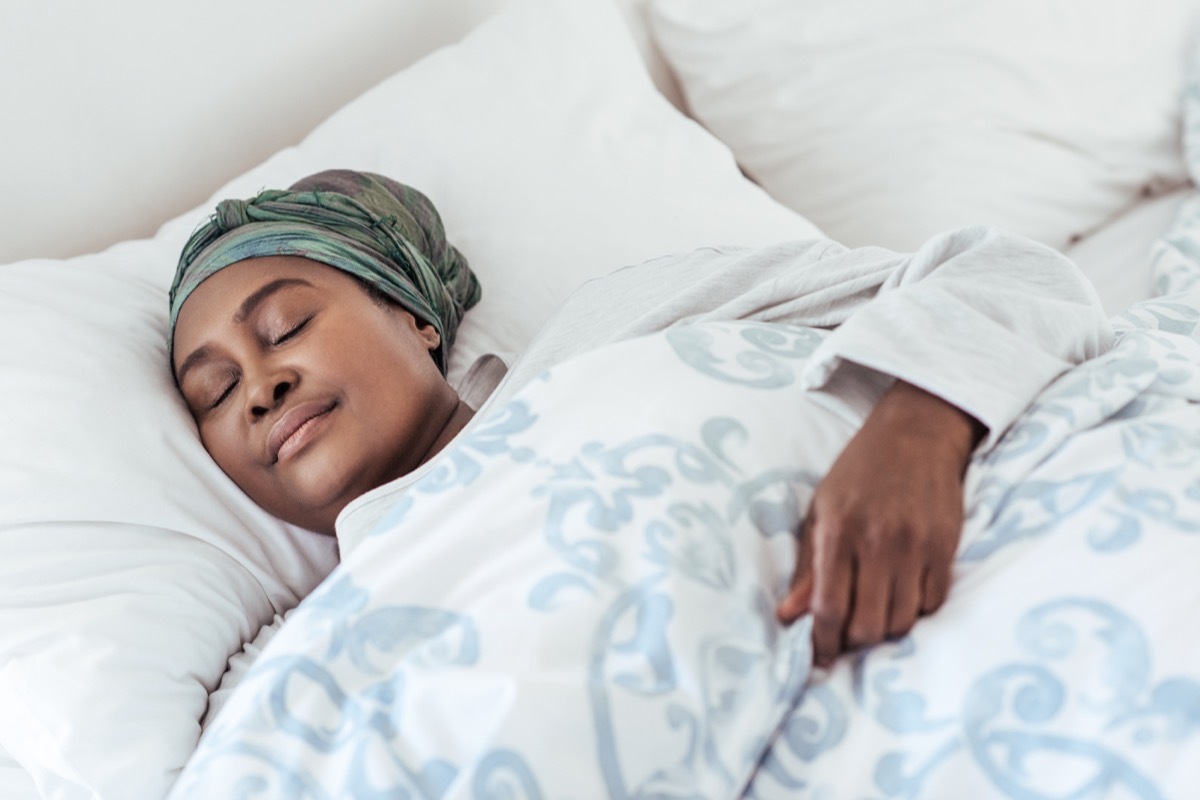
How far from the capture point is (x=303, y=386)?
0.94m

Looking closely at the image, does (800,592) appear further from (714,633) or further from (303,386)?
(303,386)

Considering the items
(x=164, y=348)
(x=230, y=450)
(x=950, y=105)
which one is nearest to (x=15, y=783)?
(x=230, y=450)

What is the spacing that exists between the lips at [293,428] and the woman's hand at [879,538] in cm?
43

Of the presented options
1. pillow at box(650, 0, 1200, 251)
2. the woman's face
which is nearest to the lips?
the woman's face

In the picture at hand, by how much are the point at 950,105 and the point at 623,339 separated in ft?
2.84

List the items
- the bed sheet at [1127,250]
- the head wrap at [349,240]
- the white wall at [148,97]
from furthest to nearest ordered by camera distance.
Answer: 1. the bed sheet at [1127,250]
2. the white wall at [148,97]
3. the head wrap at [349,240]

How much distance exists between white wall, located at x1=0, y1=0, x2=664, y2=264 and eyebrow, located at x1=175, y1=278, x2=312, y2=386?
33cm

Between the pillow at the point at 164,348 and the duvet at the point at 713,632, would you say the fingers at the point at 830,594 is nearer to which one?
the duvet at the point at 713,632

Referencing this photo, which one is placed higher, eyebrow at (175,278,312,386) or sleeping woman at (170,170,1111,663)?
eyebrow at (175,278,312,386)

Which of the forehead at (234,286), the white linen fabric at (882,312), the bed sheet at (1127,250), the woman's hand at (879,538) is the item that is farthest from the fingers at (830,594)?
the bed sheet at (1127,250)

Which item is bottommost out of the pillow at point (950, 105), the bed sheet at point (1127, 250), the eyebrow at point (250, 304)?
the bed sheet at point (1127, 250)

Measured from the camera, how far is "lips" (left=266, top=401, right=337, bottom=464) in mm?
920

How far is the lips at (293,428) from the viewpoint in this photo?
0.92 metres

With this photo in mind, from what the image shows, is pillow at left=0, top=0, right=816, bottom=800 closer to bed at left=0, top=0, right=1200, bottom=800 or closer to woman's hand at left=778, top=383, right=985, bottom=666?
bed at left=0, top=0, right=1200, bottom=800
